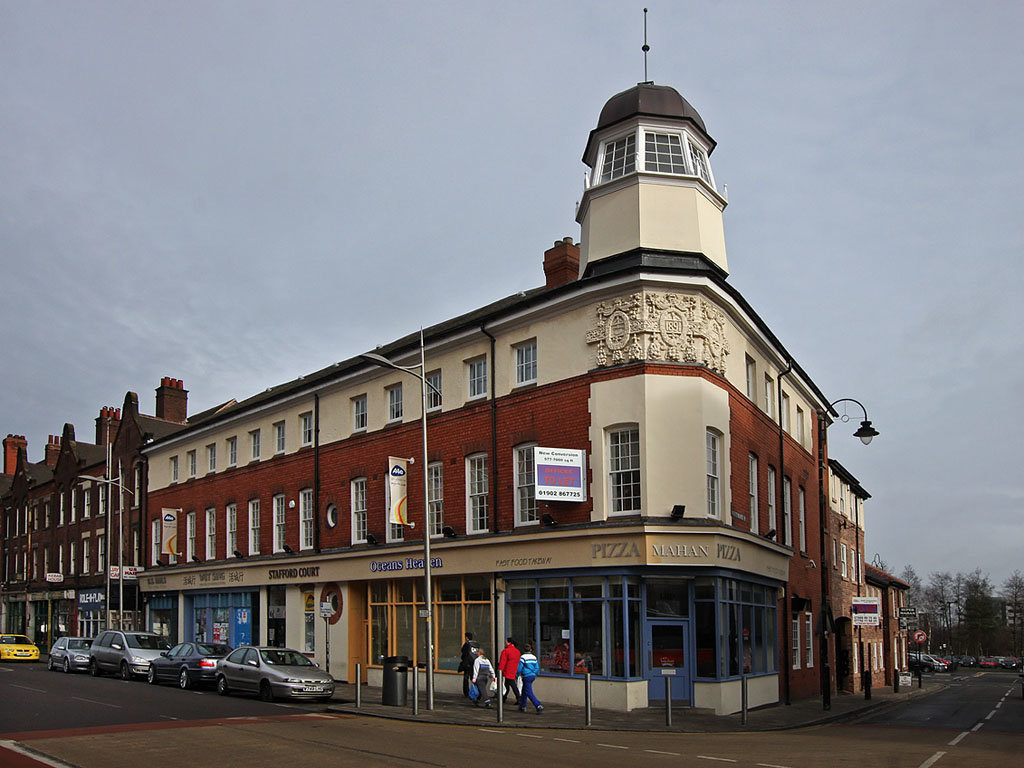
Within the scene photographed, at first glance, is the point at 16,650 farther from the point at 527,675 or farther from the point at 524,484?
the point at 527,675

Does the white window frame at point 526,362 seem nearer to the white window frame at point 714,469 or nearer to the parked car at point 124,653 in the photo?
the white window frame at point 714,469

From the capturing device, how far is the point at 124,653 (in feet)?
109

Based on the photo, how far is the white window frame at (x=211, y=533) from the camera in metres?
40.9

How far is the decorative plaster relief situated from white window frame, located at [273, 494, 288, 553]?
1668 cm

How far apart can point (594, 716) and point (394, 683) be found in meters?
5.19

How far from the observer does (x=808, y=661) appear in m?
32.8

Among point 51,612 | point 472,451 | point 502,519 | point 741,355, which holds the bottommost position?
point 51,612

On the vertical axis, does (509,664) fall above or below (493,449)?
below

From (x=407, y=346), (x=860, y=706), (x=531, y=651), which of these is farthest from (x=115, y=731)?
(x=860, y=706)

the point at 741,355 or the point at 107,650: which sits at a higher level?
the point at 741,355

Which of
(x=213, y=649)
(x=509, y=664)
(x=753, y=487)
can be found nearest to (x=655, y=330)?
(x=753, y=487)

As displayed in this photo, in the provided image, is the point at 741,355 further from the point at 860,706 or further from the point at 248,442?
the point at 248,442

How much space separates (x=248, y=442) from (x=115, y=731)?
21.9m

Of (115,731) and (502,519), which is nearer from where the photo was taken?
(115,731)
